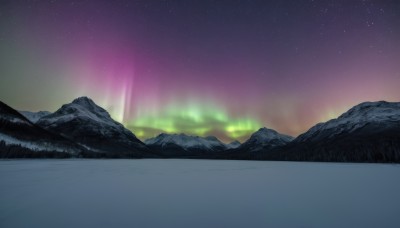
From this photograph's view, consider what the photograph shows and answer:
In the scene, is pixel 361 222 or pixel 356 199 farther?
pixel 356 199

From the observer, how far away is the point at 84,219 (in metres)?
14.0

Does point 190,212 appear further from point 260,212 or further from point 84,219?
point 84,219

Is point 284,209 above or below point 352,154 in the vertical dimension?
below

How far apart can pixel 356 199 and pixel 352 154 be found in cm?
19514

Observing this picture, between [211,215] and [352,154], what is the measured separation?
207m

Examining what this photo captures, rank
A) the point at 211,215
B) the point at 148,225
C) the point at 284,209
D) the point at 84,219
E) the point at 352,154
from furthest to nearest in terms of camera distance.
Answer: the point at 352,154, the point at 284,209, the point at 211,215, the point at 84,219, the point at 148,225

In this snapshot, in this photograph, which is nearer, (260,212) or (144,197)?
(260,212)

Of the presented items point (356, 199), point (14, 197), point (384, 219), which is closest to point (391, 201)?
point (356, 199)

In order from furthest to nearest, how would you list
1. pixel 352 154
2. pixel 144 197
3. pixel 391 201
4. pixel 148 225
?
pixel 352 154 → pixel 144 197 → pixel 391 201 → pixel 148 225

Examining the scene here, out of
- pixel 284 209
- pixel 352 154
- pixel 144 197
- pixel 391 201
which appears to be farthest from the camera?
pixel 352 154

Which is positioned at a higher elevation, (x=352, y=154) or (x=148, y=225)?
(x=352, y=154)

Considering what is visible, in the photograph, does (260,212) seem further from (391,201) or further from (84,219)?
(391,201)

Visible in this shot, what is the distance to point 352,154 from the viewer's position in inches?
7416

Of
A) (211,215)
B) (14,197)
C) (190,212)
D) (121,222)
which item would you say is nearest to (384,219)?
(211,215)
